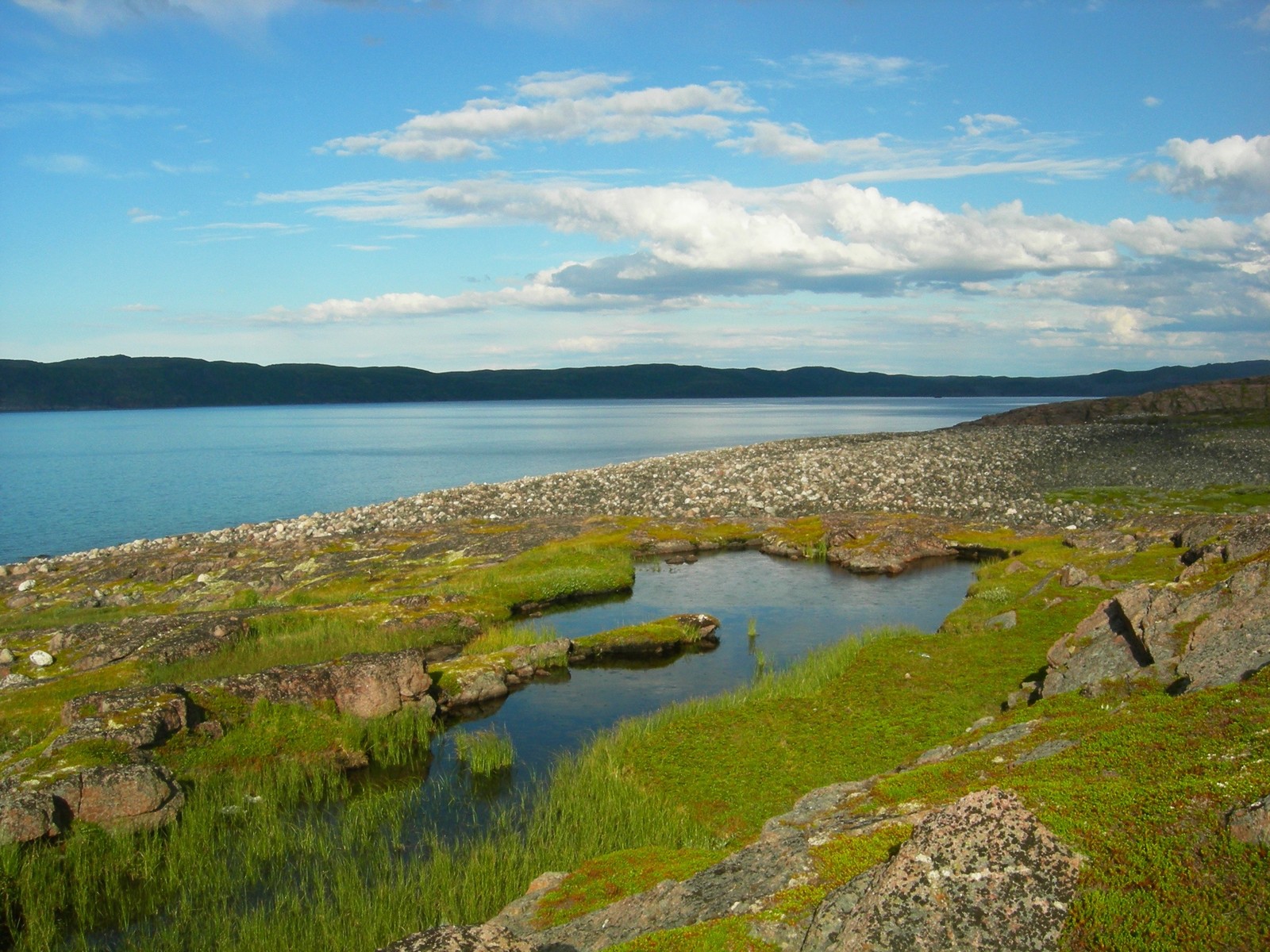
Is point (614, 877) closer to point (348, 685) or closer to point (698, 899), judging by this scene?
point (698, 899)

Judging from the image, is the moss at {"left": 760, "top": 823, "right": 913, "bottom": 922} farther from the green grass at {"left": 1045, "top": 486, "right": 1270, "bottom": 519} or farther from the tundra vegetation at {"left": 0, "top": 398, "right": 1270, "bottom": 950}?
the green grass at {"left": 1045, "top": 486, "right": 1270, "bottom": 519}

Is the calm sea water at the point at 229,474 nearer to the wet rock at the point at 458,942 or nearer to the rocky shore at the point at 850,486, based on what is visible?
the rocky shore at the point at 850,486

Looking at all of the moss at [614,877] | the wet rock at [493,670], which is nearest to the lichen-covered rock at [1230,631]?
the moss at [614,877]

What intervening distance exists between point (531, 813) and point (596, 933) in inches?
356

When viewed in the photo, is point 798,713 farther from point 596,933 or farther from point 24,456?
point 24,456

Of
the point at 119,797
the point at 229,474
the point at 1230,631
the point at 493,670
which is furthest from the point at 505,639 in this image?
the point at 229,474

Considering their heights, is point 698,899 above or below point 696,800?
above

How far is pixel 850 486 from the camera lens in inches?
2539

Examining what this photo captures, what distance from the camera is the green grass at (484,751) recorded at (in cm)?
2198

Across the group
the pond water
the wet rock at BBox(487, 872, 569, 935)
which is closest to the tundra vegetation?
the wet rock at BBox(487, 872, 569, 935)

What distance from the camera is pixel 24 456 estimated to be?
160 meters

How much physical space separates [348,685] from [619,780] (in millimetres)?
9479

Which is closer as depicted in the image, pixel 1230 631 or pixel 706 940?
pixel 706 940

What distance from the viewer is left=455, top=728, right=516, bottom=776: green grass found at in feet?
72.1
